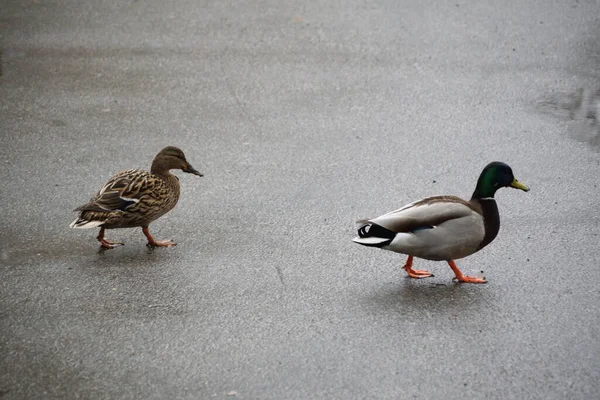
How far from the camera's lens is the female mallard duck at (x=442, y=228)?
4820 mm

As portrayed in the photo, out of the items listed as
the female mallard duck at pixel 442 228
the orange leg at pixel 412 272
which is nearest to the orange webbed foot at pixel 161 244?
the female mallard duck at pixel 442 228

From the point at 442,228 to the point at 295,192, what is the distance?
5.22 feet

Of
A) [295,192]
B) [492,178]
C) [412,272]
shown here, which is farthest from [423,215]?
[295,192]

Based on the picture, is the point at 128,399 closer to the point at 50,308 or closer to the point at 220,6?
the point at 50,308

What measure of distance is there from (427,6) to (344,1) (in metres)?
1.02

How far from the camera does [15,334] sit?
4.48 metres

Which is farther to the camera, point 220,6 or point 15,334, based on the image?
point 220,6

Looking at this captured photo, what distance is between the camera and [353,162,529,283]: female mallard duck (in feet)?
15.8

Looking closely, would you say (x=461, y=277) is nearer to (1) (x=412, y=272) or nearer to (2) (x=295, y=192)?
(1) (x=412, y=272)

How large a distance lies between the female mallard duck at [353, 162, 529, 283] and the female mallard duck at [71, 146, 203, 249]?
1419 millimetres

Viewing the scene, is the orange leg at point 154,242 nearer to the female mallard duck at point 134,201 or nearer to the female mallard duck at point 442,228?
the female mallard duck at point 134,201

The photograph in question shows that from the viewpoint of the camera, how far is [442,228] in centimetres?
484

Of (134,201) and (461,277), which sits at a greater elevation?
(134,201)

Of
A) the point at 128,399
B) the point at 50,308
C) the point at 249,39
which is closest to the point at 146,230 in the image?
the point at 50,308
